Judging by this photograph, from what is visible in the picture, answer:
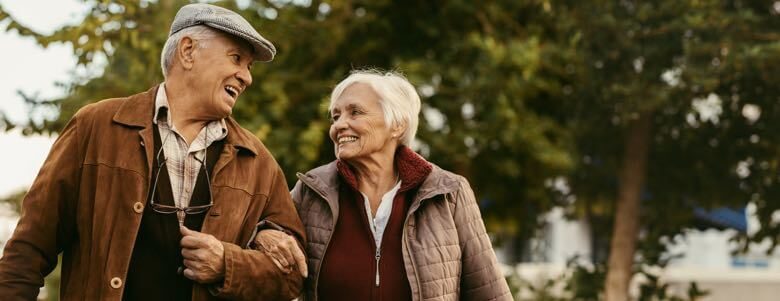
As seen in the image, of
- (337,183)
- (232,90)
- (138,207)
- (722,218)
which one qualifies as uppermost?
(722,218)

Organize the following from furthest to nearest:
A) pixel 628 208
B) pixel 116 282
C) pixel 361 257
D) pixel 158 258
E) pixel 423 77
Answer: pixel 628 208 < pixel 423 77 < pixel 361 257 < pixel 158 258 < pixel 116 282

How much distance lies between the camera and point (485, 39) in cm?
805

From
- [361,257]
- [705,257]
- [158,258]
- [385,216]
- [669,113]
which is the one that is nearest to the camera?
[158,258]

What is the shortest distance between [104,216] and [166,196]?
19 centimetres

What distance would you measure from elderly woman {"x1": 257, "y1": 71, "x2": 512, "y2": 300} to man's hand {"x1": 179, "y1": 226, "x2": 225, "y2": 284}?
590 millimetres

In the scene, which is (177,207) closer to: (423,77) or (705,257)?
(423,77)

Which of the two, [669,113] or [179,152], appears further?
[669,113]

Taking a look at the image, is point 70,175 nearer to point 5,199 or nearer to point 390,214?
point 390,214

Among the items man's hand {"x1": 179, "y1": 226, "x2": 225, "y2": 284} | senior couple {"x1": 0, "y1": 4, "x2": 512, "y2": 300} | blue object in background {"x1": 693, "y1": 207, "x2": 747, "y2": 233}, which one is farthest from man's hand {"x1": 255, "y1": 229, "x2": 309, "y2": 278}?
blue object in background {"x1": 693, "y1": 207, "x2": 747, "y2": 233}

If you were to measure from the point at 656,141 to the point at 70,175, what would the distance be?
248 inches

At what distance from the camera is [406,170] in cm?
379

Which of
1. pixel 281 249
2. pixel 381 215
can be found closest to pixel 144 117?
pixel 281 249

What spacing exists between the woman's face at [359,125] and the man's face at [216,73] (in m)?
0.58

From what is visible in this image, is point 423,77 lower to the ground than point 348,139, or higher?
higher
